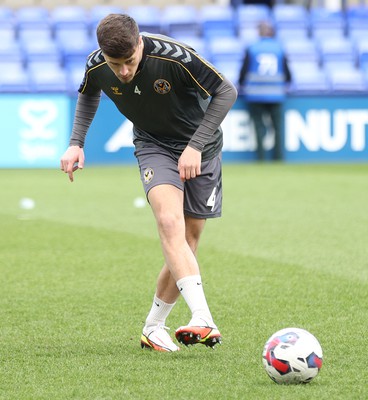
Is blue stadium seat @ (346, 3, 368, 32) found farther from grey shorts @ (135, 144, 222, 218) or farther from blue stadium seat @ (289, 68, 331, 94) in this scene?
grey shorts @ (135, 144, 222, 218)

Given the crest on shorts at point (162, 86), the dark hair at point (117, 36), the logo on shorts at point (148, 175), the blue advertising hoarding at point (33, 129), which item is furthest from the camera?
the blue advertising hoarding at point (33, 129)

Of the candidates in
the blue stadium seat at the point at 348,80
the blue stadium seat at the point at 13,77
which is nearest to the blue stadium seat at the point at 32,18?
the blue stadium seat at the point at 13,77

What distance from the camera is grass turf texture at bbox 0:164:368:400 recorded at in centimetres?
512

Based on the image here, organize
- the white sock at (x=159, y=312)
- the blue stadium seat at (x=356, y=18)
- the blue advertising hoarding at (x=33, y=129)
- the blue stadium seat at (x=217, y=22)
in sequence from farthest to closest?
the blue stadium seat at (x=356, y=18)
the blue stadium seat at (x=217, y=22)
the blue advertising hoarding at (x=33, y=129)
the white sock at (x=159, y=312)

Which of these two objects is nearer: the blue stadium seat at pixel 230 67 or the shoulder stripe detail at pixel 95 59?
the shoulder stripe detail at pixel 95 59

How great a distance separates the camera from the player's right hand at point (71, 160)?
6020mm

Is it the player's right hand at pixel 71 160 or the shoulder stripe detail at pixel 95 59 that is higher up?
the shoulder stripe detail at pixel 95 59

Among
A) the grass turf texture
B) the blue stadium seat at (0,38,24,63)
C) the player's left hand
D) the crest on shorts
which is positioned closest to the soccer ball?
the grass turf texture

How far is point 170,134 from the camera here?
6.00m

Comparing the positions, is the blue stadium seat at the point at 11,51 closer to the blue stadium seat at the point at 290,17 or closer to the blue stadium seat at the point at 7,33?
the blue stadium seat at the point at 7,33

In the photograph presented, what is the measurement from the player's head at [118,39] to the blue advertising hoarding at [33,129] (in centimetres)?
1441

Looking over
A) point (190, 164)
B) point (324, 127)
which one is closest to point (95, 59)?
point (190, 164)

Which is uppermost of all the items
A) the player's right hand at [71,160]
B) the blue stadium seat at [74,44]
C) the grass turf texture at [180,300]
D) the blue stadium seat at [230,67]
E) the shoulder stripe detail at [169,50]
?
the shoulder stripe detail at [169,50]

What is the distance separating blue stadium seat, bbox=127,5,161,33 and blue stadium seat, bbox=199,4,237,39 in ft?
3.27
